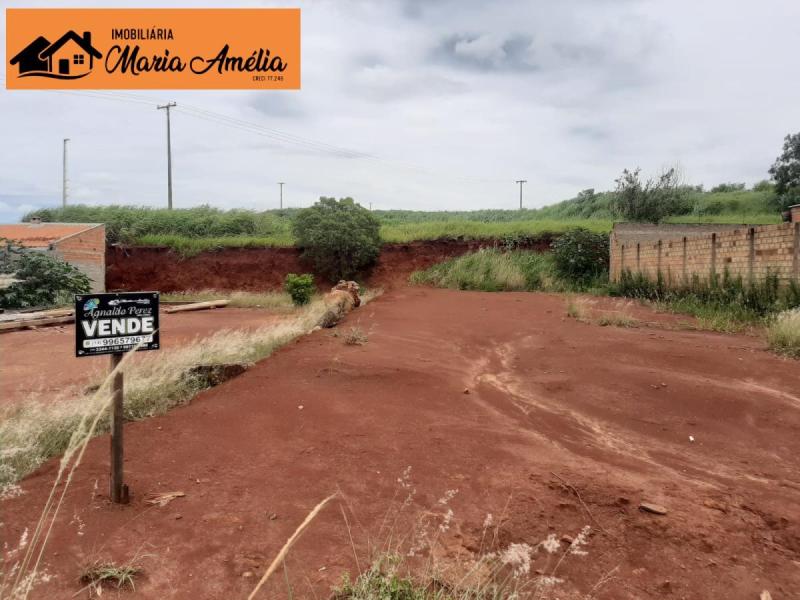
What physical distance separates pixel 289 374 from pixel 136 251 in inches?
861

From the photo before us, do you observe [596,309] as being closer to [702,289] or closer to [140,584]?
[702,289]

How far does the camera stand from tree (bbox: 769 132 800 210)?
29.3 metres

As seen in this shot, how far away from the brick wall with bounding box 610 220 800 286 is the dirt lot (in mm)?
4704

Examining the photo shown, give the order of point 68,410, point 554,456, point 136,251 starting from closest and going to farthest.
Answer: point 554,456 < point 68,410 < point 136,251

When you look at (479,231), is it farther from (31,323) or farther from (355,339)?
(31,323)

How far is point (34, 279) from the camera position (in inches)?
600

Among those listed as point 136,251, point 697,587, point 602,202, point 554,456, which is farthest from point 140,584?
point 602,202

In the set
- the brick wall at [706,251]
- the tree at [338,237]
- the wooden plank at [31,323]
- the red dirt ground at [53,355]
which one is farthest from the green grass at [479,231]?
the wooden plank at [31,323]

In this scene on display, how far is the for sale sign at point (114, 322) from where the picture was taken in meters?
2.90

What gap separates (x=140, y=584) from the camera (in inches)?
93.4

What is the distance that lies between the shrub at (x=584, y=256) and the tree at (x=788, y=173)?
17.2 metres

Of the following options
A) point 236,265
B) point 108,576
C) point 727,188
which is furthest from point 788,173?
point 108,576

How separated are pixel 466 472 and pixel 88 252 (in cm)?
2209

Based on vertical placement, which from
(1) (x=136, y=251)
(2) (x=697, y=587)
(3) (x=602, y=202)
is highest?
(3) (x=602, y=202)
